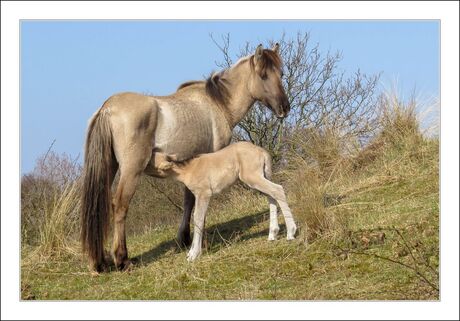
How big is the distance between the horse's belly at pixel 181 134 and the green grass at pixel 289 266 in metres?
1.45

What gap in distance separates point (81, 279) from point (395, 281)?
14.2 feet

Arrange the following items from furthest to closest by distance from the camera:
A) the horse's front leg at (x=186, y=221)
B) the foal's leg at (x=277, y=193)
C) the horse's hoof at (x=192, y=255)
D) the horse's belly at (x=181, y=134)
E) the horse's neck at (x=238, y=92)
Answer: the horse's neck at (x=238, y=92)
the horse's front leg at (x=186, y=221)
the horse's belly at (x=181, y=134)
the foal's leg at (x=277, y=193)
the horse's hoof at (x=192, y=255)

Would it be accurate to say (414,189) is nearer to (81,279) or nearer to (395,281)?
(395,281)

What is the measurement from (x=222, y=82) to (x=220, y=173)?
204cm

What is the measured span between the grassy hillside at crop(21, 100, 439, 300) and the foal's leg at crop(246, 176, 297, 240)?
145mm

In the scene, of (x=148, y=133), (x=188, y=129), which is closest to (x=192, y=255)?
(x=148, y=133)

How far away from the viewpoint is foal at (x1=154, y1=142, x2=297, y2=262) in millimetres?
10711

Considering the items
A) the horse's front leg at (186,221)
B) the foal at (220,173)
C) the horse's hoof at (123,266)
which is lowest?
the horse's hoof at (123,266)

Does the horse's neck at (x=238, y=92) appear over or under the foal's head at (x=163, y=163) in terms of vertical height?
over

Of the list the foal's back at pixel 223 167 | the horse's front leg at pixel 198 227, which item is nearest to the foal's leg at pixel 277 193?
the foal's back at pixel 223 167

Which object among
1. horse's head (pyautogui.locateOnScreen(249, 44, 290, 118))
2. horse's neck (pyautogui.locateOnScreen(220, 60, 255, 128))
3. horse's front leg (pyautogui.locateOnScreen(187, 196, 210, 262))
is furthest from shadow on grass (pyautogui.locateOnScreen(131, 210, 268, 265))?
horse's head (pyautogui.locateOnScreen(249, 44, 290, 118))

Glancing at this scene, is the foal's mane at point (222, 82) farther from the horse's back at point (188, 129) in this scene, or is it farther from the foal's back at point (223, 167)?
the foal's back at point (223, 167)

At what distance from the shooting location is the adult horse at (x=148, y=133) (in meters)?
10.4

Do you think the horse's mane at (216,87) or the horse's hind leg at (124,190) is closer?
the horse's hind leg at (124,190)
